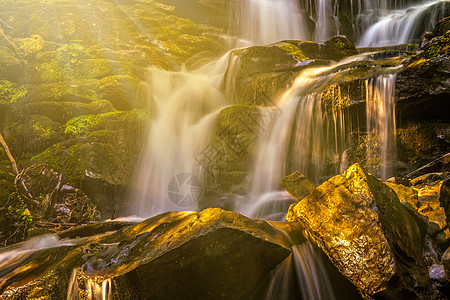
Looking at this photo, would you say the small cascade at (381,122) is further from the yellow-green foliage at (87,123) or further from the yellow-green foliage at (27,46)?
the yellow-green foliage at (27,46)

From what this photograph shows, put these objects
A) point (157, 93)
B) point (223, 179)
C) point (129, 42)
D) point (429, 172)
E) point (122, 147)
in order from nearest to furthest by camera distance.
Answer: point (429, 172) < point (223, 179) < point (122, 147) < point (157, 93) < point (129, 42)

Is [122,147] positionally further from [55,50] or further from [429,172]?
[429,172]

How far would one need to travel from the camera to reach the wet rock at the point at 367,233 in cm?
234

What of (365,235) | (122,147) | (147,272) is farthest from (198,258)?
(122,147)

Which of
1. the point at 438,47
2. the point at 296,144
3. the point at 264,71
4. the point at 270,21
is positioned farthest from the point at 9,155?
the point at 270,21

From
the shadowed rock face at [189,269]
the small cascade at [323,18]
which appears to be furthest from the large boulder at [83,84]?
the small cascade at [323,18]

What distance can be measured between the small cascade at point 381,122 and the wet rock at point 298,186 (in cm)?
209

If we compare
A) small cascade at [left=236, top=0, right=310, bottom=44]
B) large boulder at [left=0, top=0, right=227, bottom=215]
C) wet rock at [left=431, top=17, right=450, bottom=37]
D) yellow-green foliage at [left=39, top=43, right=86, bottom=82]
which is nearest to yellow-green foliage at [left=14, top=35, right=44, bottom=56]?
large boulder at [left=0, top=0, right=227, bottom=215]

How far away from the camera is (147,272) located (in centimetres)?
247

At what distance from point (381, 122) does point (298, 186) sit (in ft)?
9.17

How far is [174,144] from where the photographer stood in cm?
771

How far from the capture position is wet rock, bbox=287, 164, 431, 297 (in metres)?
2.34

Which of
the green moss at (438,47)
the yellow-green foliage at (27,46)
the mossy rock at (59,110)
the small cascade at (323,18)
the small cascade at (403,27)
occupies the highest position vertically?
the small cascade at (323,18)

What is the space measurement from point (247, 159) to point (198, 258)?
429 centimetres
